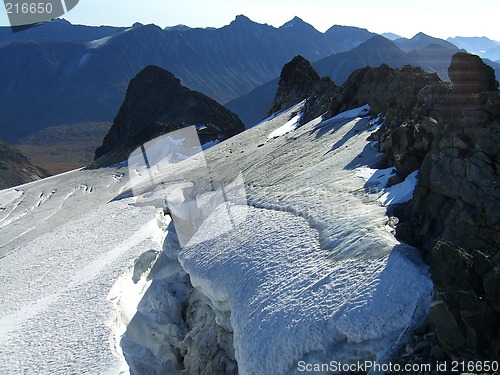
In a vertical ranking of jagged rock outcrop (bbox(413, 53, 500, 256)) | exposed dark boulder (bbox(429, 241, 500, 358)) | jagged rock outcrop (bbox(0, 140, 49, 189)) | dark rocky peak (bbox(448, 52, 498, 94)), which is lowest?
jagged rock outcrop (bbox(0, 140, 49, 189))

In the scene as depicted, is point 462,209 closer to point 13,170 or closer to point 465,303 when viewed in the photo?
point 465,303

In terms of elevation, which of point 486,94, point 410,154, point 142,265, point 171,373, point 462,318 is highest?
point 486,94

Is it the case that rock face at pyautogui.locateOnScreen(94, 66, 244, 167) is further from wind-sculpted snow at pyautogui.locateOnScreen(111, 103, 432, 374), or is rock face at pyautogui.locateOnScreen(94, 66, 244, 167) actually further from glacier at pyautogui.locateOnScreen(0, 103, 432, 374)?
wind-sculpted snow at pyautogui.locateOnScreen(111, 103, 432, 374)

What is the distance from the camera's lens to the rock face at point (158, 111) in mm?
73688

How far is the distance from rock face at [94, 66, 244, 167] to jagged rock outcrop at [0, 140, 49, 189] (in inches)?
641

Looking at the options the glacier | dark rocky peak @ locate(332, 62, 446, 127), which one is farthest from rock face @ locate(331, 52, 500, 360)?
the glacier

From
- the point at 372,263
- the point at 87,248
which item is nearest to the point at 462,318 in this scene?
the point at 372,263

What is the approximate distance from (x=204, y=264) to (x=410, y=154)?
7540 mm

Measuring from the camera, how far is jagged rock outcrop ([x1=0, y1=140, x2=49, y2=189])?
88588 millimetres

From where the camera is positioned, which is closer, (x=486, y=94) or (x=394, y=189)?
(x=486, y=94)

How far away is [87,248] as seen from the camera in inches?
985

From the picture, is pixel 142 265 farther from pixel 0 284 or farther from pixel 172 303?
pixel 0 284

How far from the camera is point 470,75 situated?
660 inches

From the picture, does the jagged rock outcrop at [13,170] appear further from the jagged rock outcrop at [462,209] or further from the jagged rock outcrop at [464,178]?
the jagged rock outcrop at [464,178]
